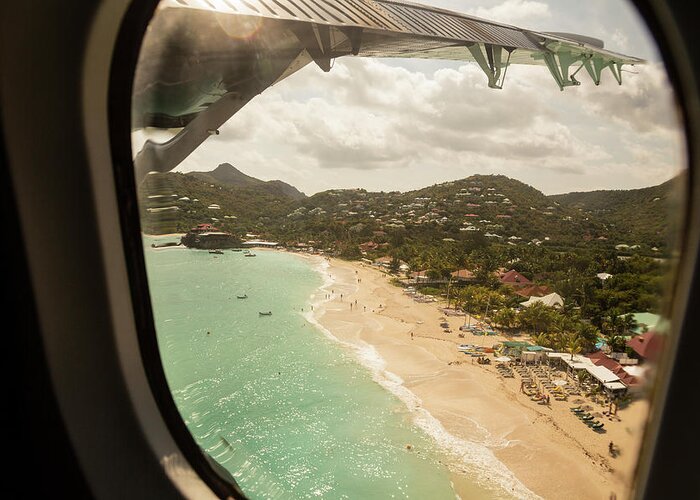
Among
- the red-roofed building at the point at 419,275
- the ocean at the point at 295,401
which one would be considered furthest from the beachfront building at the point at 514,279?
the ocean at the point at 295,401

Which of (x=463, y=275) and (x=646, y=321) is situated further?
(x=463, y=275)

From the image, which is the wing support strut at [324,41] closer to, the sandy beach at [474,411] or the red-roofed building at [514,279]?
the sandy beach at [474,411]

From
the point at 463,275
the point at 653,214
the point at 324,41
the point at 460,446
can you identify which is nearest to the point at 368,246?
the point at 463,275

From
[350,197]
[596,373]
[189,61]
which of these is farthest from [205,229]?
[596,373]

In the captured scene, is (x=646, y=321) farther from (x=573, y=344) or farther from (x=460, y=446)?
(x=573, y=344)

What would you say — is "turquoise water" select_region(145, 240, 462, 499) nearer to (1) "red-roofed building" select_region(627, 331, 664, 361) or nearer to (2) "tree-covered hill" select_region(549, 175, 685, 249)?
(2) "tree-covered hill" select_region(549, 175, 685, 249)

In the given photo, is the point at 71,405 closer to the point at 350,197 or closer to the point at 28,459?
the point at 28,459
